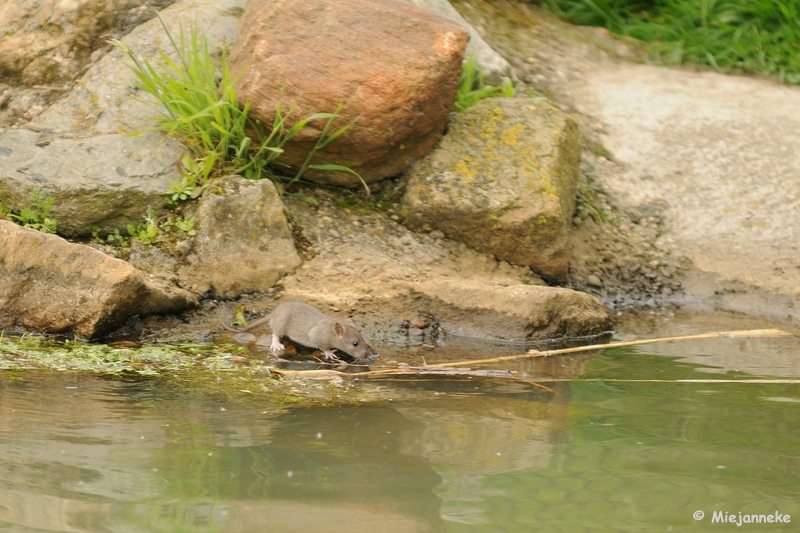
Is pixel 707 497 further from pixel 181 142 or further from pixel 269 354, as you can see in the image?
pixel 181 142

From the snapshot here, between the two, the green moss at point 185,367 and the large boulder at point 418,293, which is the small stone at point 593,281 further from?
the green moss at point 185,367

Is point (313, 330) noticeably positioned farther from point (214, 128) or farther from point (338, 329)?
point (214, 128)

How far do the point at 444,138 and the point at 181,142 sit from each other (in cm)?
190

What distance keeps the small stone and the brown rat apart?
215cm

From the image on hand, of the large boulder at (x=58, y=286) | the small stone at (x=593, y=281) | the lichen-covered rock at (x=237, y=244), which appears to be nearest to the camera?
the large boulder at (x=58, y=286)

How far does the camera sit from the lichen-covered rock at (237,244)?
571 cm

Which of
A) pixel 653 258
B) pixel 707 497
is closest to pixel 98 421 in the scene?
pixel 707 497

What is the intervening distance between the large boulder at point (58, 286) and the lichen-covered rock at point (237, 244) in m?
0.57

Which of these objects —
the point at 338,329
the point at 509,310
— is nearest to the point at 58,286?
the point at 338,329

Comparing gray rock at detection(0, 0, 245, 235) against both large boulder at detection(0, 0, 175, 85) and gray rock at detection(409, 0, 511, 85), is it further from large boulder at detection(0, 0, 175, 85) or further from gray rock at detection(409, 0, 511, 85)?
gray rock at detection(409, 0, 511, 85)

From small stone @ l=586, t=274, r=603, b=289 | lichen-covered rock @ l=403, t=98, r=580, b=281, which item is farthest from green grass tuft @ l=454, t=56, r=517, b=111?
small stone @ l=586, t=274, r=603, b=289

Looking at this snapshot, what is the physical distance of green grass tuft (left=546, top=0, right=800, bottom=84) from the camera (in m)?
8.89

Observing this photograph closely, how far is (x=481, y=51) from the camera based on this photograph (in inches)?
305

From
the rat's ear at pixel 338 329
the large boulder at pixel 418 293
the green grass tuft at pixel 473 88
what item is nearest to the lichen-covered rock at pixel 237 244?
the large boulder at pixel 418 293
